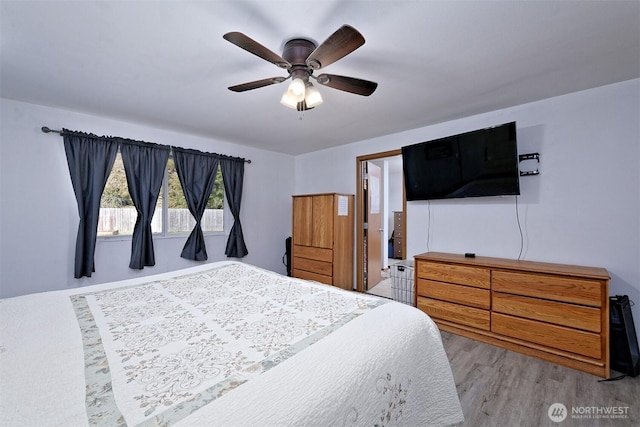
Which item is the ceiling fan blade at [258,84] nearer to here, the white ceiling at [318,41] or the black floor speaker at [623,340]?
the white ceiling at [318,41]

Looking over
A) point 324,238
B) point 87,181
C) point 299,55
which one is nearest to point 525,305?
point 324,238

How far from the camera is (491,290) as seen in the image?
247 centimetres

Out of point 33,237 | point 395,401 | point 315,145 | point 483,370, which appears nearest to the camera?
point 395,401

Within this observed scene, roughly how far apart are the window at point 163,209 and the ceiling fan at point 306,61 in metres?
2.35

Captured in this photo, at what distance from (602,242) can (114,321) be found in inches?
144

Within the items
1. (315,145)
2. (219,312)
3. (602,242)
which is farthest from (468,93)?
(219,312)

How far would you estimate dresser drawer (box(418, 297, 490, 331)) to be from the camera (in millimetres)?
2529

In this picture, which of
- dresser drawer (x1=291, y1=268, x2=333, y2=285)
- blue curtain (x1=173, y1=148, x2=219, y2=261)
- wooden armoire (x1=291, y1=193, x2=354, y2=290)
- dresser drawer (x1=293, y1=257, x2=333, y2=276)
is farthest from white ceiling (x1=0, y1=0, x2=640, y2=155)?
dresser drawer (x1=291, y1=268, x2=333, y2=285)

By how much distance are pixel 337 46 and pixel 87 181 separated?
3155 mm

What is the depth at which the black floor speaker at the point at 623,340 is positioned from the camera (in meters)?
1.98

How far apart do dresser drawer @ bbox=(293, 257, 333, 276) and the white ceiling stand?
2.08m

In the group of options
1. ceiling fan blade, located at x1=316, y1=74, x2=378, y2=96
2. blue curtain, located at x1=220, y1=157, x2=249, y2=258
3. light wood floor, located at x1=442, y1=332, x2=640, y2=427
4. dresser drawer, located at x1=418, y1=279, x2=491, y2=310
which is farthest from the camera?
blue curtain, located at x1=220, y1=157, x2=249, y2=258

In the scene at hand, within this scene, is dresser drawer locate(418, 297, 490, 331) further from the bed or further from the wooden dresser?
the bed

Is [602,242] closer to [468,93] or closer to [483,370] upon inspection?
[483,370]
